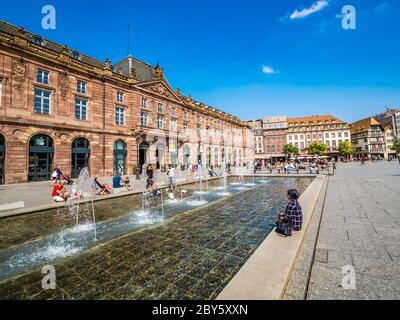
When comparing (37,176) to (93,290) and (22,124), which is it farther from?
(93,290)

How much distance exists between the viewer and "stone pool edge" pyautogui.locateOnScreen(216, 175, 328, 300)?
2.57 m

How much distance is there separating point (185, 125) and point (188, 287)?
3834 cm

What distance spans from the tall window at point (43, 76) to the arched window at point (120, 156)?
31.9 feet

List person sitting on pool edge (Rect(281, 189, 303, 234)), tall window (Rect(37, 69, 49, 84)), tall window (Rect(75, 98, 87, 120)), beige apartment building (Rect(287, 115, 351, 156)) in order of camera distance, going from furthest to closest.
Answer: beige apartment building (Rect(287, 115, 351, 156)) → tall window (Rect(75, 98, 87, 120)) → tall window (Rect(37, 69, 49, 84)) → person sitting on pool edge (Rect(281, 189, 303, 234))

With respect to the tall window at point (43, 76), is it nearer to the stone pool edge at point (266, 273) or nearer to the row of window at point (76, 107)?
the row of window at point (76, 107)

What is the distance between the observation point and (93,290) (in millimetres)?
3197

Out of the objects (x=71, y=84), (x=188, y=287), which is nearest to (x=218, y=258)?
(x=188, y=287)

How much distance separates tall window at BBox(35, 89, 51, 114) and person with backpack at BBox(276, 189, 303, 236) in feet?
80.0

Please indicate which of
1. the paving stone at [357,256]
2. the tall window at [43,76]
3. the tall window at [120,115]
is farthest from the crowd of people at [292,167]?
the tall window at [43,76]

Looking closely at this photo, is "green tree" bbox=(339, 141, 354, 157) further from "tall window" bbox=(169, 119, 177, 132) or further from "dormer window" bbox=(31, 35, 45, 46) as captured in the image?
"dormer window" bbox=(31, 35, 45, 46)

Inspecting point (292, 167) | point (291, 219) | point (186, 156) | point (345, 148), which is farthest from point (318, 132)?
point (291, 219)

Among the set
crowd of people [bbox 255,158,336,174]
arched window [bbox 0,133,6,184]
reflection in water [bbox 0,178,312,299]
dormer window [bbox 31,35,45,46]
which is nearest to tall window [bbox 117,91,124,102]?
dormer window [bbox 31,35,45,46]

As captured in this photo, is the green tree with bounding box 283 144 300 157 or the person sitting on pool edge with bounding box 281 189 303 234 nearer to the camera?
the person sitting on pool edge with bounding box 281 189 303 234
